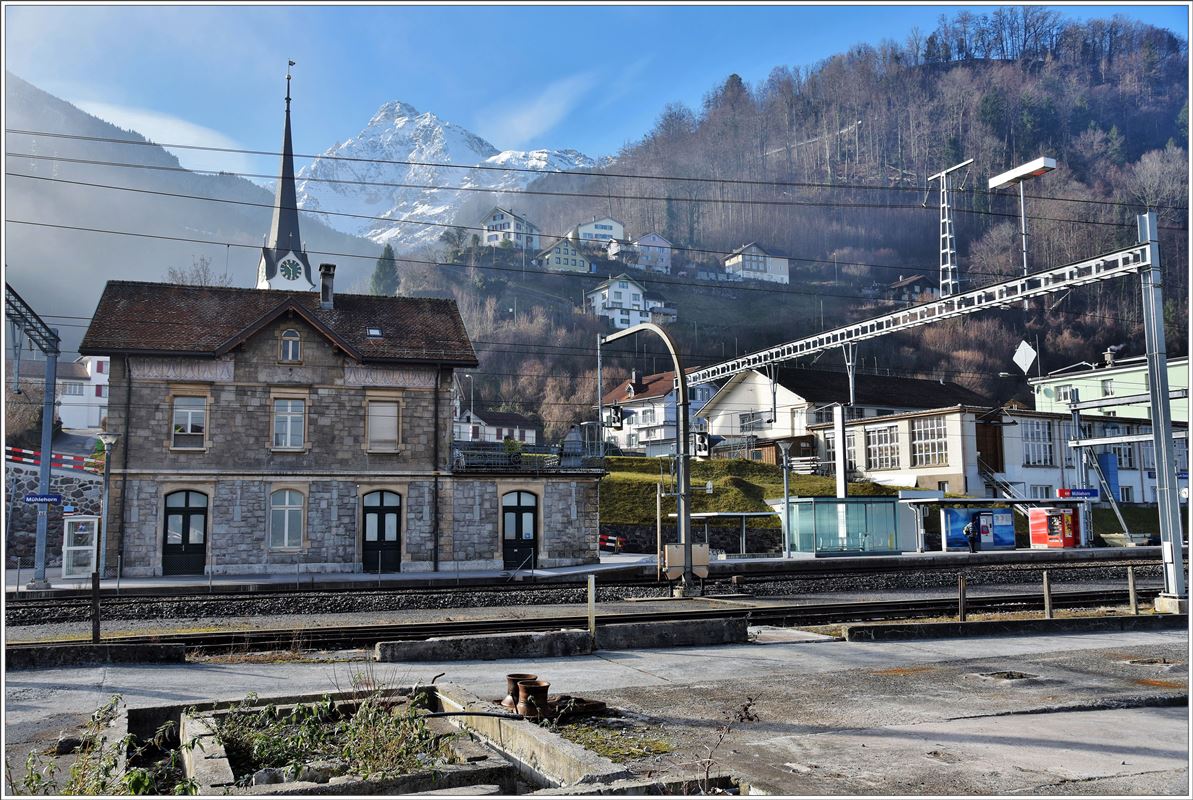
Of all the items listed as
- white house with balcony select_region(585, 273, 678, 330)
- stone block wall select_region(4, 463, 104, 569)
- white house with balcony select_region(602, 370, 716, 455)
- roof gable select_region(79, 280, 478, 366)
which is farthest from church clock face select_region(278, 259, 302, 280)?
white house with balcony select_region(585, 273, 678, 330)

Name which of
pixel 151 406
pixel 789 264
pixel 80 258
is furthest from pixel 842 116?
pixel 151 406

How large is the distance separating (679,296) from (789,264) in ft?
101

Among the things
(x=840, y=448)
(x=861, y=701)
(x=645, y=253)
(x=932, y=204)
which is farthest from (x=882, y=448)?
(x=645, y=253)

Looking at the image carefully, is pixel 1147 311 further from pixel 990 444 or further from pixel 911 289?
pixel 911 289

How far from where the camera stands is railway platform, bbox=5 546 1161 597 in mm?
24906

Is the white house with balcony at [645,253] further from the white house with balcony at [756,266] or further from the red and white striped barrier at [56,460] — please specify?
the red and white striped barrier at [56,460]

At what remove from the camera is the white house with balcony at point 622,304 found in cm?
12475

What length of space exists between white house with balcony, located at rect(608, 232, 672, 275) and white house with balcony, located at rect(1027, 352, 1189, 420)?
80373 millimetres

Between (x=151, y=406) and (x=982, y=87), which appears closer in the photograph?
(x=151, y=406)

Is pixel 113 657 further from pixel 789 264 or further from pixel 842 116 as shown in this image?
pixel 842 116

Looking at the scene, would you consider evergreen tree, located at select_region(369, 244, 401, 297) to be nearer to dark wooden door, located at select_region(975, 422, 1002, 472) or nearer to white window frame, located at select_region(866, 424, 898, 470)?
white window frame, located at select_region(866, 424, 898, 470)

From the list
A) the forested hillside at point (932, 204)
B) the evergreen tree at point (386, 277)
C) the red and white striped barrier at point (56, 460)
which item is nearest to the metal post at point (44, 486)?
the red and white striped barrier at point (56, 460)

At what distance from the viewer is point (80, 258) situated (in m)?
175

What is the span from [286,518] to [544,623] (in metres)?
16.0
